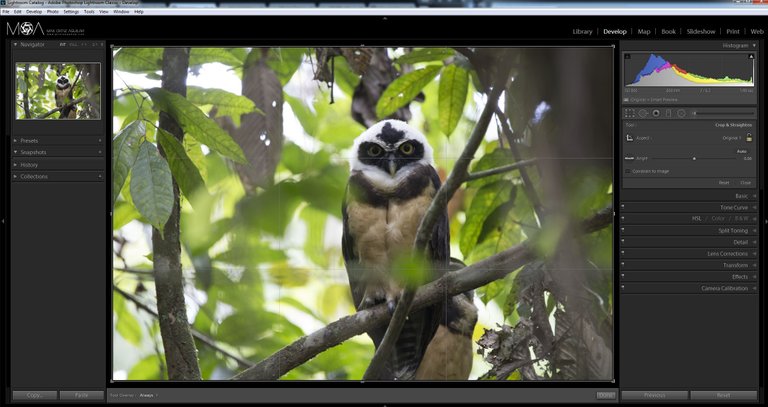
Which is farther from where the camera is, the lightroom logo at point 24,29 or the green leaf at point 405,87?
the green leaf at point 405,87

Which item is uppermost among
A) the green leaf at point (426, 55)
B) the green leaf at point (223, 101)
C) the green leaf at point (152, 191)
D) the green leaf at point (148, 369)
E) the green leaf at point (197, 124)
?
the green leaf at point (426, 55)

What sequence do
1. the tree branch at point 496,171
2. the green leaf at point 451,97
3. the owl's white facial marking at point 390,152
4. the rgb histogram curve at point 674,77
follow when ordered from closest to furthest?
the rgb histogram curve at point 674,77
the tree branch at point 496,171
the green leaf at point 451,97
the owl's white facial marking at point 390,152

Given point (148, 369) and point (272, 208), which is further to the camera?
point (148, 369)

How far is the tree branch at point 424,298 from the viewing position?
→ 1.24 metres

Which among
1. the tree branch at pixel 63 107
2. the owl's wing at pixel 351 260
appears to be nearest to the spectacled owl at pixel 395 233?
the owl's wing at pixel 351 260

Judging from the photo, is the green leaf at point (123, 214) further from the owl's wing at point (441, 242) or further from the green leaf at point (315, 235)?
the owl's wing at point (441, 242)

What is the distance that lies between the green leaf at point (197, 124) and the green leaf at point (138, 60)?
0.19 feet

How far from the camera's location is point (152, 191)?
1219mm

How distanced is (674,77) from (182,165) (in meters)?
0.90

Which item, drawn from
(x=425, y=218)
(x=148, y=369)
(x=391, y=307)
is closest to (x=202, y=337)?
(x=148, y=369)

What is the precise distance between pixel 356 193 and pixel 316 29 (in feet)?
1.27

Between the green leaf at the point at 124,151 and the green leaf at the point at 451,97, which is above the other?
the green leaf at the point at 451,97

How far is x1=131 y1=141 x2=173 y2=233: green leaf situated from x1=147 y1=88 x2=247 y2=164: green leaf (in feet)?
0.35

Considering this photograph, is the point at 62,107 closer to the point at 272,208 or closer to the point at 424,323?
the point at 272,208
